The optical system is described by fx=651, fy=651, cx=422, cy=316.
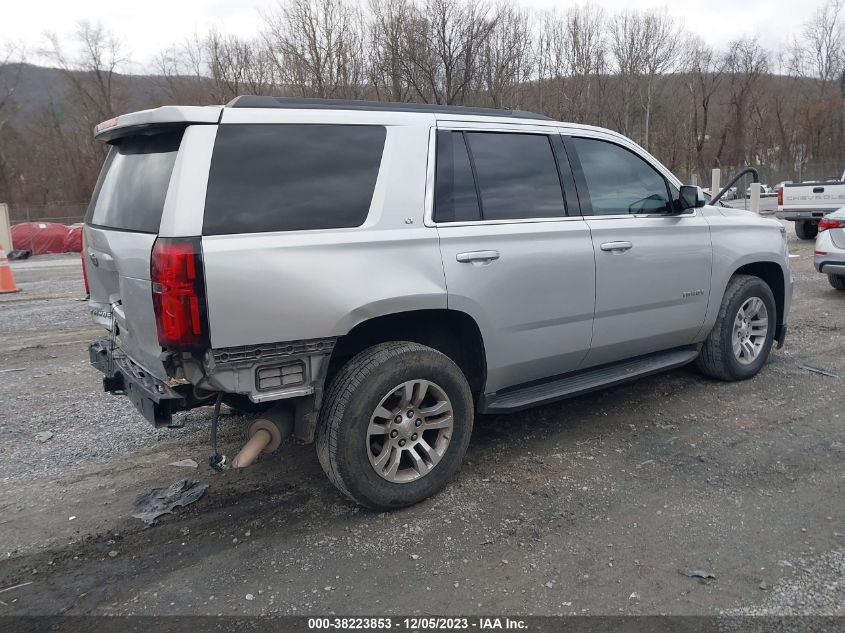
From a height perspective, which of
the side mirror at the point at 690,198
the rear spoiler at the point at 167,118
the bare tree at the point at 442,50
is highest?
the bare tree at the point at 442,50

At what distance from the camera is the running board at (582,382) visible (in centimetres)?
391

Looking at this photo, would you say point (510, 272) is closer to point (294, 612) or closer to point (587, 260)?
point (587, 260)

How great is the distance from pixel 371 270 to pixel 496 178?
3.61 feet

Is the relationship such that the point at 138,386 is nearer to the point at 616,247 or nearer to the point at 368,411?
the point at 368,411

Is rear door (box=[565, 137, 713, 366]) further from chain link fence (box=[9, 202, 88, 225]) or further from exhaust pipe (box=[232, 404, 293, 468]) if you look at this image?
chain link fence (box=[9, 202, 88, 225])

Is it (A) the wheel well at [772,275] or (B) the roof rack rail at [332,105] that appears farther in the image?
(A) the wheel well at [772,275]

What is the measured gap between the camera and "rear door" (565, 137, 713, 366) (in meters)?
4.30

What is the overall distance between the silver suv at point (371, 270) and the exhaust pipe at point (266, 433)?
0.04ft

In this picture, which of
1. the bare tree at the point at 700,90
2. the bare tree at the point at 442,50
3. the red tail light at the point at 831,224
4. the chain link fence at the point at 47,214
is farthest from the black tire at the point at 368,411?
the bare tree at the point at 700,90

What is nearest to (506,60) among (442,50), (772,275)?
(442,50)

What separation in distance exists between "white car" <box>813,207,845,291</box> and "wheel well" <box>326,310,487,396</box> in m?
7.12

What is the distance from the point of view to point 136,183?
3445 mm

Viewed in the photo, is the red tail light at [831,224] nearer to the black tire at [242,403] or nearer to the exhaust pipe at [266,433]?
the black tire at [242,403]

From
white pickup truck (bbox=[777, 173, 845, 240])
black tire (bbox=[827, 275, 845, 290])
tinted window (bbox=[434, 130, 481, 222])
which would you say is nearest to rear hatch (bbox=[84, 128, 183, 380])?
tinted window (bbox=[434, 130, 481, 222])
